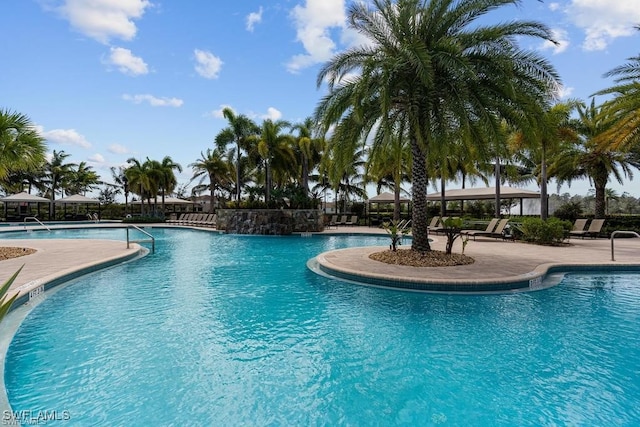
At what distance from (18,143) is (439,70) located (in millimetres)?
12559

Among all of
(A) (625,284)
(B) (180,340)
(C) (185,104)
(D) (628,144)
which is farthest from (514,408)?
(C) (185,104)

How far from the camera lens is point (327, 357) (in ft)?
14.8

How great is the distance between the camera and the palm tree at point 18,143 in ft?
35.3

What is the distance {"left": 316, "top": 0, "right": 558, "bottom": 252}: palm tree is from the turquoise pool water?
4.70m

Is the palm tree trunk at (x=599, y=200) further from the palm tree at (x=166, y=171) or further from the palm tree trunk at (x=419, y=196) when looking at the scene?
the palm tree at (x=166, y=171)

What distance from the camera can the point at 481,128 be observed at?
10312 mm

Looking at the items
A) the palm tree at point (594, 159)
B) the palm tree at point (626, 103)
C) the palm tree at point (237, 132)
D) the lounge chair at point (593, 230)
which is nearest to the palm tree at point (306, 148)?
the palm tree at point (237, 132)

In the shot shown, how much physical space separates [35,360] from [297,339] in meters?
3.21

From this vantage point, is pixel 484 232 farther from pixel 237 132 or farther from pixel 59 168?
pixel 59 168

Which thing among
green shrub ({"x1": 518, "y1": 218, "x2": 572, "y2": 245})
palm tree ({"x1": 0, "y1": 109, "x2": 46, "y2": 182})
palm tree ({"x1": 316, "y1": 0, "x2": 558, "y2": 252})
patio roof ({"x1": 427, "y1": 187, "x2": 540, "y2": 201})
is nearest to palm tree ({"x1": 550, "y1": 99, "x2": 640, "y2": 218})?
patio roof ({"x1": 427, "y1": 187, "x2": 540, "y2": 201})

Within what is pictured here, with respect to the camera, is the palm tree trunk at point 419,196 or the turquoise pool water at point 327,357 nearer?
the turquoise pool water at point 327,357

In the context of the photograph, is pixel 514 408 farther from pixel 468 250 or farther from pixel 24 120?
pixel 24 120

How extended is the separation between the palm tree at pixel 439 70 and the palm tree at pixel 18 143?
925cm

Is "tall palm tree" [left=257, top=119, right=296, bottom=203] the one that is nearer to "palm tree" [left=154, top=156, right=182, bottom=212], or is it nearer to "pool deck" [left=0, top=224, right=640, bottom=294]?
"pool deck" [left=0, top=224, right=640, bottom=294]
